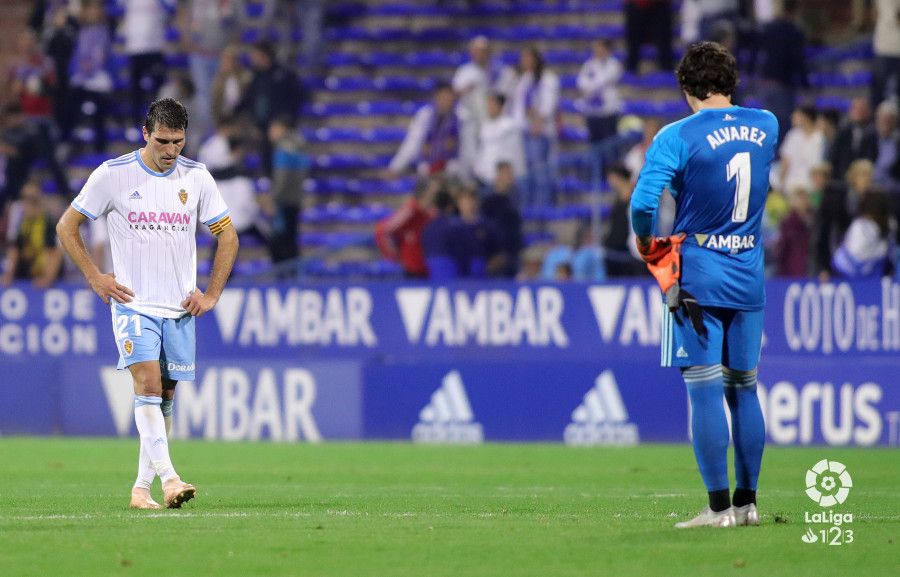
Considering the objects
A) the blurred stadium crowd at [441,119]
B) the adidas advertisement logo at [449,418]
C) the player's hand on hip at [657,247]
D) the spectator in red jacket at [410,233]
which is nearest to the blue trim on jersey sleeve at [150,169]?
the player's hand on hip at [657,247]

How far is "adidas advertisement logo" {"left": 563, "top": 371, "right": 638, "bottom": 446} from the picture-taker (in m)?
18.2

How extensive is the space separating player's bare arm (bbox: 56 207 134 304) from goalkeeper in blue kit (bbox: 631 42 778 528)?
10.5 feet

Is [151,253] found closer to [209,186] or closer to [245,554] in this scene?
[209,186]

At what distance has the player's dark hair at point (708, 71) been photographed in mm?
8555

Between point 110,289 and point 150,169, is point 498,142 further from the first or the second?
point 110,289

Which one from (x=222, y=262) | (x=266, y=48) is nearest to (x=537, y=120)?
(x=266, y=48)

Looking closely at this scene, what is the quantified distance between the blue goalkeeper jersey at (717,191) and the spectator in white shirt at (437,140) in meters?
13.7

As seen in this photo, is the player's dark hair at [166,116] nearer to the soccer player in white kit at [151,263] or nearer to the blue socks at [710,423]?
Result: the soccer player in white kit at [151,263]

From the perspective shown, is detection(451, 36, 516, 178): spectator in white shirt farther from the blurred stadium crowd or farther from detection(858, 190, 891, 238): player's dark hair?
detection(858, 190, 891, 238): player's dark hair

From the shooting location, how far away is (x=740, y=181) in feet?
28.0

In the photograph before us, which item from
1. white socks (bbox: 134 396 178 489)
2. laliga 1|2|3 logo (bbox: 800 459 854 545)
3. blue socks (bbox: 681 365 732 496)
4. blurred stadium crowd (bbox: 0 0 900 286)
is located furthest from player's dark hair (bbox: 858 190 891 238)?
white socks (bbox: 134 396 178 489)

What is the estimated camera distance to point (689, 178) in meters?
8.52

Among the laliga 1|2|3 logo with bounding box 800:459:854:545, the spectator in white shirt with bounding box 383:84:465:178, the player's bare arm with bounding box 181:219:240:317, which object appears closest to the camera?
the laliga 1|2|3 logo with bounding box 800:459:854:545

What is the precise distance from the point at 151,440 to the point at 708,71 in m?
3.83
